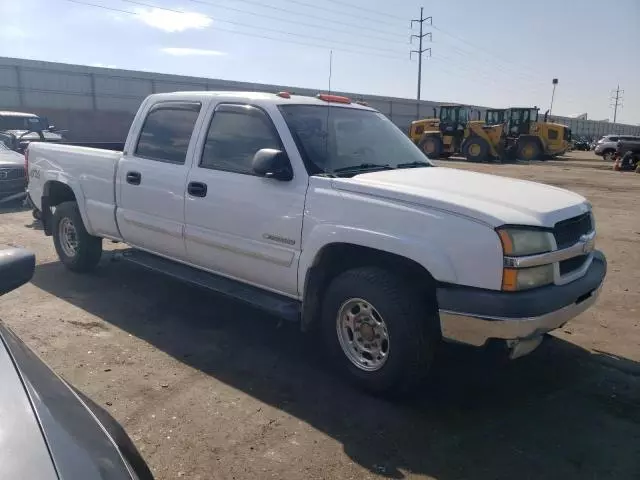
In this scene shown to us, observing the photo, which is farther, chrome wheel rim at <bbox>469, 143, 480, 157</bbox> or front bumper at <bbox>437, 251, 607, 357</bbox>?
chrome wheel rim at <bbox>469, 143, 480, 157</bbox>

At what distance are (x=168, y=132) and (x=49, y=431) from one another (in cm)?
403

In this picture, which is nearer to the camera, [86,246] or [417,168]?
[417,168]

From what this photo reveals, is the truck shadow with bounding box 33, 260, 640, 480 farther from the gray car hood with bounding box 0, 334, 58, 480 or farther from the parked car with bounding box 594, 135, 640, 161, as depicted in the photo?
the parked car with bounding box 594, 135, 640, 161

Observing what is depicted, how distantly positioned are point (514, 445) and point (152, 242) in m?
3.60

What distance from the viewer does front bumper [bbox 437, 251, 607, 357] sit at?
317cm

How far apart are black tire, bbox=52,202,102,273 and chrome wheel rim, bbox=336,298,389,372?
3597 millimetres

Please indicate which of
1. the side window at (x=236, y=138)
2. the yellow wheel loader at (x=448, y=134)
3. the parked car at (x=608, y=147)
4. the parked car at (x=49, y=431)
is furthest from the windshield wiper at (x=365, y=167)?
the parked car at (x=608, y=147)

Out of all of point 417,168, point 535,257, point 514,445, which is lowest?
point 514,445

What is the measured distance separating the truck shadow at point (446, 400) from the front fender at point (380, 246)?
77 cm

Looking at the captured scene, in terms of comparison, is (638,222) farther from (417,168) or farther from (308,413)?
(308,413)

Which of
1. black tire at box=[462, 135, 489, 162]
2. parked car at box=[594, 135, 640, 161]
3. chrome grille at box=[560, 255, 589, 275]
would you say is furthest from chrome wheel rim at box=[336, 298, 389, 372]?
parked car at box=[594, 135, 640, 161]

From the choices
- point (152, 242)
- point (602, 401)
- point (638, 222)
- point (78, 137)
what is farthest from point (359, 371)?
point (78, 137)

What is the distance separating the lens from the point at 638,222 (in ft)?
35.9

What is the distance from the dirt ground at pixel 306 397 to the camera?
3053mm
